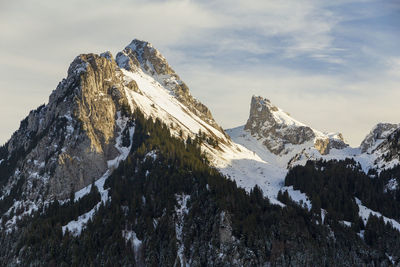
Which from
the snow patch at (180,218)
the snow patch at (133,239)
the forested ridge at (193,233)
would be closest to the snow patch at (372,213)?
the forested ridge at (193,233)

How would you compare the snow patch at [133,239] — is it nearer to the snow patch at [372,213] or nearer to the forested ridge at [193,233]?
the forested ridge at [193,233]

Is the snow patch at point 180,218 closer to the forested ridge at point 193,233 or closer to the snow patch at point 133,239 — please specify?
the forested ridge at point 193,233

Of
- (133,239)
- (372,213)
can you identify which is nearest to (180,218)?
(133,239)

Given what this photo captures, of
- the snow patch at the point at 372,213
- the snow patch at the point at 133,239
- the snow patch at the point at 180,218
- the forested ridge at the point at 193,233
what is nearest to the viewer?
the forested ridge at the point at 193,233

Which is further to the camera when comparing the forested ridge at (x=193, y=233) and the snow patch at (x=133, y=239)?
the snow patch at (x=133, y=239)

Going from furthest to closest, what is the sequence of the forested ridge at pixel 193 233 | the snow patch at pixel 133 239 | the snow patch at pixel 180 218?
1. the snow patch at pixel 133 239
2. the snow patch at pixel 180 218
3. the forested ridge at pixel 193 233

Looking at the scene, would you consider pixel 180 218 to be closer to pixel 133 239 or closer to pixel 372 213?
pixel 133 239

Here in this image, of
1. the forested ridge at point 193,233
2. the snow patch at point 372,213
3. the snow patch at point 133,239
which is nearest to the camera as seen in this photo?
the forested ridge at point 193,233

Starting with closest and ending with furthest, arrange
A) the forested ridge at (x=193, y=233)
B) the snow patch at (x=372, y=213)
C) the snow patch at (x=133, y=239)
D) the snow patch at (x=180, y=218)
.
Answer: the forested ridge at (x=193, y=233)
the snow patch at (x=180, y=218)
the snow patch at (x=133, y=239)
the snow patch at (x=372, y=213)

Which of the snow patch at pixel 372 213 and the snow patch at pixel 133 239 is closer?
the snow patch at pixel 133 239

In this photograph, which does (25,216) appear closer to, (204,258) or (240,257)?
(204,258)

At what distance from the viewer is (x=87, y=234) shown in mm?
168250

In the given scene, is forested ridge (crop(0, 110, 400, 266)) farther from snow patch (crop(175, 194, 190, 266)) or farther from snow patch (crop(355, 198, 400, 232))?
snow patch (crop(355, 198, 400, 232))

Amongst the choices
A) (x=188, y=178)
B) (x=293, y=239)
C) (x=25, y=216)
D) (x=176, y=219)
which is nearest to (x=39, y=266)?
(x=25, y=216)
